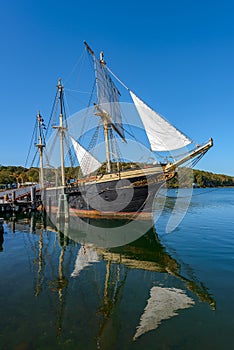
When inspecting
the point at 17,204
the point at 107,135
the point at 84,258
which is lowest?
the point at 84,258

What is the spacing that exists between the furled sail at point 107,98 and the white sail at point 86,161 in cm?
1368

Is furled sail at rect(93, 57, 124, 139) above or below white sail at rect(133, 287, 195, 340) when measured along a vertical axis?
above

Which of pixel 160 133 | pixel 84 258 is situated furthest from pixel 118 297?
pixel 160 133

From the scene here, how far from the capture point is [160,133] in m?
19.3

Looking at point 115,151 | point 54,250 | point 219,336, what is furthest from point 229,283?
point 115,151

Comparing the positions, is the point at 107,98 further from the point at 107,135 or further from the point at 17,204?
the point at 17,204

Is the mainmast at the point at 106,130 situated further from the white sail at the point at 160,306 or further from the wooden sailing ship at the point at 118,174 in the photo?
the white sail at the point at 160,306

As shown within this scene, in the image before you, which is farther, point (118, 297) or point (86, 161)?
point (86, 161)

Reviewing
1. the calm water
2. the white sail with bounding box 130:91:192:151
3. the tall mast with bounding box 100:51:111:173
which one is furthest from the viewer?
the tall mast with bounding box 100:51:111:173

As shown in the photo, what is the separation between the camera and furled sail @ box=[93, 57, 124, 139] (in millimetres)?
29172

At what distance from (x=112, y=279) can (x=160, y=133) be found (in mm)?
12750

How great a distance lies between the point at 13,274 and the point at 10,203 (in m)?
25.2

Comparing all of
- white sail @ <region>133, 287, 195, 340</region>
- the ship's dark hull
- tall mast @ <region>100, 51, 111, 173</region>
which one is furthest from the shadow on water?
tall mast @ <region>100, 51, 111, 173</region>

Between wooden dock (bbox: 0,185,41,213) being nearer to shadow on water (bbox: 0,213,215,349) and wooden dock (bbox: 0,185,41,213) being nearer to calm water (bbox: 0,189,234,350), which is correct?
shadow on water (bbox: 0,213,215,349)
